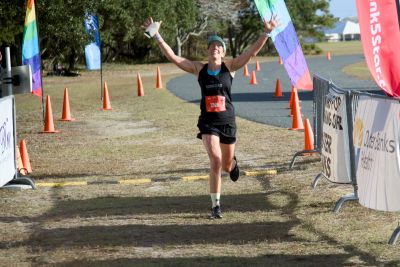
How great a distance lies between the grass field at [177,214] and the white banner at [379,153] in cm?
39

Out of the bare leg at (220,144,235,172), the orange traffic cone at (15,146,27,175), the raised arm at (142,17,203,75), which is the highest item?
the raised arm at (142,17,203,75)

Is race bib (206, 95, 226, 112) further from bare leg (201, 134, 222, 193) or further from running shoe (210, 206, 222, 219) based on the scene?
running shoe (210, 206, 222, 219)

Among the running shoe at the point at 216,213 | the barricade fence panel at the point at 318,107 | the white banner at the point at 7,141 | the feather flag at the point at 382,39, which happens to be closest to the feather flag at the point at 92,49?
the barricade fence panel at the point at 318,107

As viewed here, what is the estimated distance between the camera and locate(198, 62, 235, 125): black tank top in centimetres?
937

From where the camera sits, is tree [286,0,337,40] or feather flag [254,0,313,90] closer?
feather flag [254,0,313,90]

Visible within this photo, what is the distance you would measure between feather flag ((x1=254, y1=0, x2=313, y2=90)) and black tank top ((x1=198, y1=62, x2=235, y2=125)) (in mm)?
1881

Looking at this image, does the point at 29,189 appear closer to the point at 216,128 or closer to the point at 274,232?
the point at 216,128

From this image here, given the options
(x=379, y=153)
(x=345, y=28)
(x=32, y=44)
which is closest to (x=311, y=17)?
(x=32, y=44)

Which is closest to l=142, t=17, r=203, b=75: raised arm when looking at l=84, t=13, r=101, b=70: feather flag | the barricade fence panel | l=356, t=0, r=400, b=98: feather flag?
l=356, t=0, r=400, b=98: feather flag

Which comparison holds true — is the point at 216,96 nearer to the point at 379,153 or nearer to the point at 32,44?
the point at 379,153

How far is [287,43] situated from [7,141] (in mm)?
3755

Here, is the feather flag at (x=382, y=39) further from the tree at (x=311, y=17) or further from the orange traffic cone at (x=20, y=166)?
the tree at (x=311, y=17)

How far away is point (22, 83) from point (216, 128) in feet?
11.2

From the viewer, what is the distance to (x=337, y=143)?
984cm
